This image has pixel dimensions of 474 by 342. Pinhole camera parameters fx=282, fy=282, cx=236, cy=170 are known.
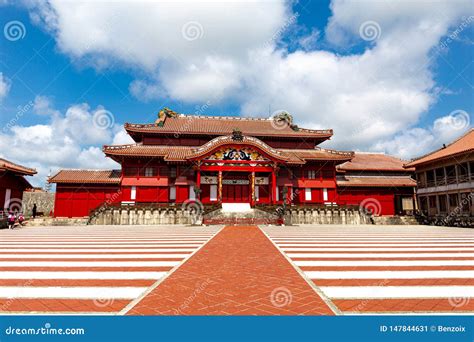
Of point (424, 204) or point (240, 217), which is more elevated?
point (424, 204)

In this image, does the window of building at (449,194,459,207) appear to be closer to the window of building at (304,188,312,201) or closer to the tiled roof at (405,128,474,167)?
the tiled roof at (405,128,474,167)

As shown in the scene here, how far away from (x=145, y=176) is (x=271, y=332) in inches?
1060

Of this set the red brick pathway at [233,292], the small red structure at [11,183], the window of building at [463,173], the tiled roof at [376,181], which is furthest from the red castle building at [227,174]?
the red brick pathway at [233,292]

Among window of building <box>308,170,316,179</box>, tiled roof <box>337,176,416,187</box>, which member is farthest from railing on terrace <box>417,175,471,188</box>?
window of building <box>308,170,316,179</box>

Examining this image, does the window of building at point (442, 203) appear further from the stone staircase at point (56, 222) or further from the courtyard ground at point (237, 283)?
the stone staircase at point (56, 222)

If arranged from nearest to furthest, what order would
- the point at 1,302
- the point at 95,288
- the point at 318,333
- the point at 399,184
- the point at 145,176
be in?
the point at 318,333
the point at 1,302
the point at 95,288
the point at 145,176
the point at 399,184

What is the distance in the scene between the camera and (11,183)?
2677 cm

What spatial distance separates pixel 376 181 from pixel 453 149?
7918mm

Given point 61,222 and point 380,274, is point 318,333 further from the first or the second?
point 61,222

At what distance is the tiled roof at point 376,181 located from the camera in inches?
1224

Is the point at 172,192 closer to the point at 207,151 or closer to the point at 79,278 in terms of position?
the point at 207,151

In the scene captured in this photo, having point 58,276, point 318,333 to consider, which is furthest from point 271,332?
point 58,276

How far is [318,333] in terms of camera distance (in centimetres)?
317

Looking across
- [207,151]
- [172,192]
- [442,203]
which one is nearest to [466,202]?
[442,203]
